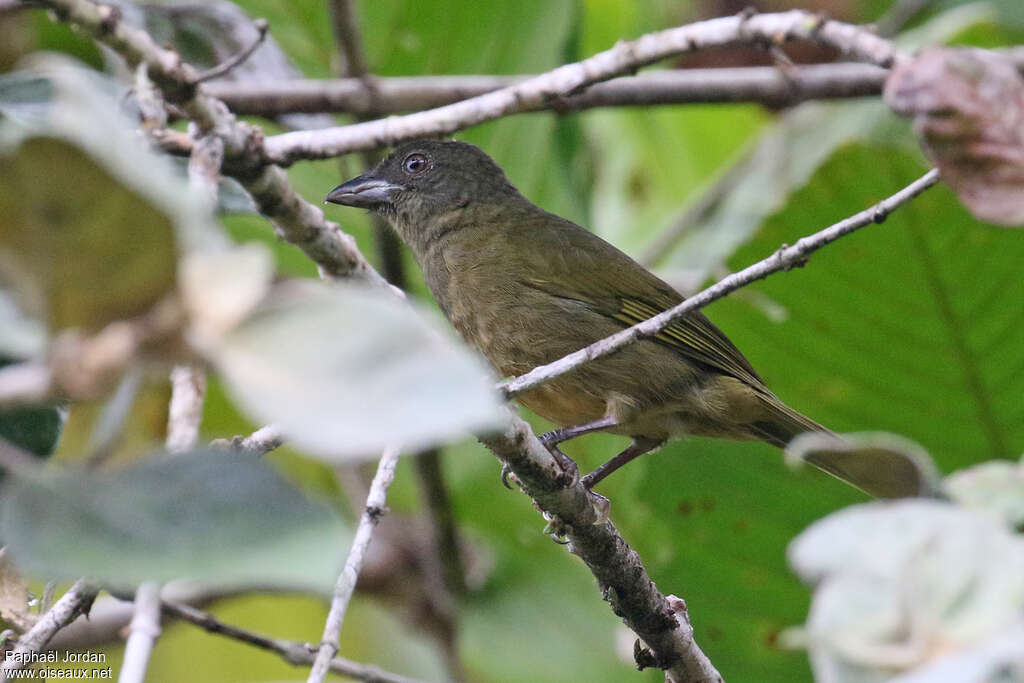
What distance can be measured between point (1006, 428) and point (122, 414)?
3093 millimetres

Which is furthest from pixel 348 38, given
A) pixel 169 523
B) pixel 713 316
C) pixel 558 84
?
pixel 169 523

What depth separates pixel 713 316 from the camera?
4.02 m

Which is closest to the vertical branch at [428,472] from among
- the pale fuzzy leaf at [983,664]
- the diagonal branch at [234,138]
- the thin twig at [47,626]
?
the diagonal branch at [234,138]

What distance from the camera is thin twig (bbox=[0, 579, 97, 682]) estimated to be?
183 cm

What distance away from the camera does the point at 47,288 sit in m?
0.94

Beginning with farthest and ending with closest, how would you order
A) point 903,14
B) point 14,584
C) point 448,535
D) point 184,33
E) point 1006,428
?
point 903,14, point 448,535, point 184,33, point 1006,428, point 14,584

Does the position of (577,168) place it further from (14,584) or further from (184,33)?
(14,584)

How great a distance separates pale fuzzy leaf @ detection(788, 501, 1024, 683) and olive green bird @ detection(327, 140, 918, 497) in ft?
7.60

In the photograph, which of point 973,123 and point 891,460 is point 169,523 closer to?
point 891,460

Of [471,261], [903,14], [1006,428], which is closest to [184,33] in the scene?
[471,261]

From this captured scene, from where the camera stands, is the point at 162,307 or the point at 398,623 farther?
the point at 398,623

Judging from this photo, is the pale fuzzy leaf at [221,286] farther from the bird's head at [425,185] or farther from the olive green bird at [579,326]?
the bird's head at [425,185]

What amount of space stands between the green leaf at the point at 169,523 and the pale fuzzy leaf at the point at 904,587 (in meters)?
0.46

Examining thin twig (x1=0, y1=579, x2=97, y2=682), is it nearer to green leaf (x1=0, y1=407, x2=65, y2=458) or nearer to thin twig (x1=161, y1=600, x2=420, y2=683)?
green leaf (x1=0, y1=407, x2=65, y2=458)
